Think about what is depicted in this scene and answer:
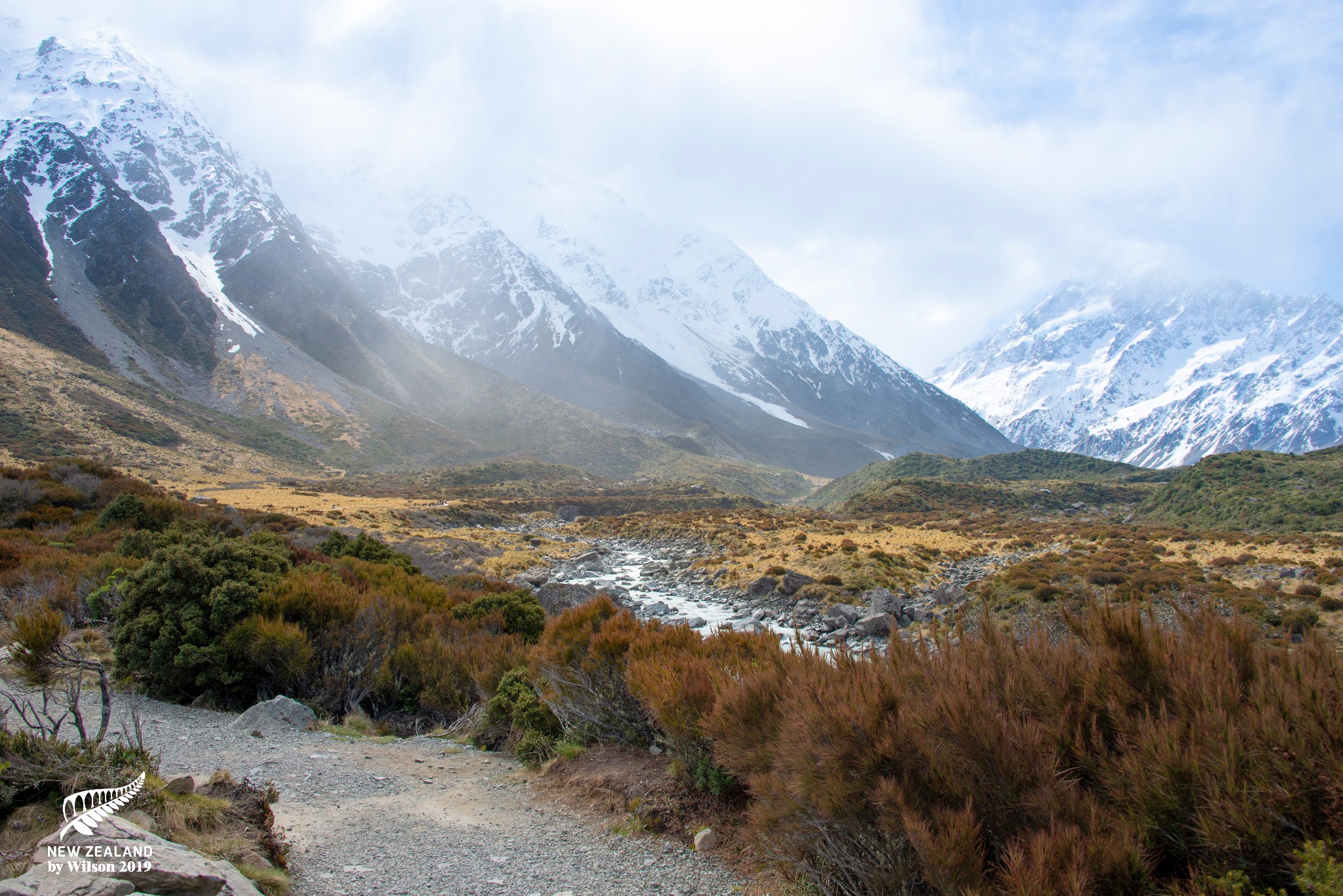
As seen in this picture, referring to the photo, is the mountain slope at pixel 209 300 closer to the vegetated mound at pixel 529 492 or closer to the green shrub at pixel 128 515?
the vegetated mound at pixel 529 492

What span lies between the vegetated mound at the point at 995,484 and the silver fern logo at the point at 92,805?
51.1 meters

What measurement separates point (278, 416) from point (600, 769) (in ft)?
366

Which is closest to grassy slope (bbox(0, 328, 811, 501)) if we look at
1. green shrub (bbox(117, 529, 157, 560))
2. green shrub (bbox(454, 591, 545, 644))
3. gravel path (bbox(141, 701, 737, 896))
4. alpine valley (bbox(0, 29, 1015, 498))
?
alpine valley (bbox(0, 29, 1015, 498))

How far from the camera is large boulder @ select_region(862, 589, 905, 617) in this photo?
691 inches

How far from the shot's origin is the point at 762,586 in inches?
898

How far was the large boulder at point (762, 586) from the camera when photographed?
22.6m

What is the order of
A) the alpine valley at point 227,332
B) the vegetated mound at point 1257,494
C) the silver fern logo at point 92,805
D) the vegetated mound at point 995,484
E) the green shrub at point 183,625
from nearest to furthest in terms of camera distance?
the silver fern logo at point 92,805 → the green shrub at point 183,625 → the vegetated mound at point 1257,494 → the vegetated mound at point 995,484 → the alpine valley at point 227,332

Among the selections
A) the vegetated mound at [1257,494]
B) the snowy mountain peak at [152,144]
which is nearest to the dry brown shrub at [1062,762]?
the vegetated mound at [1257,494]

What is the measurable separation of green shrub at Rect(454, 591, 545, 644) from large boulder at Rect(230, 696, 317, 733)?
3804mm

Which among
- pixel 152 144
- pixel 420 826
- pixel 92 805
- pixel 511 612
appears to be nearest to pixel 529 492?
pixel 511 612

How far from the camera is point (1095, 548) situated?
23.5 metres

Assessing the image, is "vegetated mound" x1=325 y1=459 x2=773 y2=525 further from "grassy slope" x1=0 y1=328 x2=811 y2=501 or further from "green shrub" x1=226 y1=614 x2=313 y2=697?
"green shrub" x1=226 y1=614 x2=313 y2=697

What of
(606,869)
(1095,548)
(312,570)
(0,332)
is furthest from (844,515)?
(0,332)

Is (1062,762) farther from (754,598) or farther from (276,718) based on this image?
(754,598)
